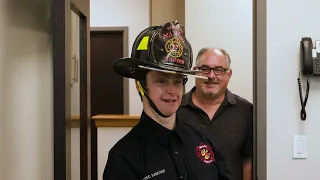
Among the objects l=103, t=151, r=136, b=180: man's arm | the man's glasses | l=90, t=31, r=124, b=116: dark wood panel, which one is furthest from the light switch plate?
l=90, t=31, r=124, b=116: dark wood panel

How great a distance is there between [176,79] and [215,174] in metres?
0.32

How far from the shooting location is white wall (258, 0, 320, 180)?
1.53m

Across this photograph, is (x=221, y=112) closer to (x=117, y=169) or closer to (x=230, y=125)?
(x=230, y=125)

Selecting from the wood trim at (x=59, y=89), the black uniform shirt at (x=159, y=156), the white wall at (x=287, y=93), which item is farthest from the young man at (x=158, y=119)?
the white wall at (x=287, y=93)

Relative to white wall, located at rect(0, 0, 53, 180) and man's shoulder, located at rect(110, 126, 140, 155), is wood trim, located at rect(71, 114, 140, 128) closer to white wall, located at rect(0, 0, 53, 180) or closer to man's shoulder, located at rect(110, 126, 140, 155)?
white wall, located at rect(0, 0, 53, 180)

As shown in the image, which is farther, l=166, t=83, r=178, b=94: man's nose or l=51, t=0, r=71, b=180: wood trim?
l=51, t=0, r=71, b=180: wood trim

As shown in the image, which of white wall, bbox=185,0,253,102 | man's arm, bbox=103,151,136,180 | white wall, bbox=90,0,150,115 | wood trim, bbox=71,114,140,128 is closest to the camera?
man's arm, bbox=103,151,136,180

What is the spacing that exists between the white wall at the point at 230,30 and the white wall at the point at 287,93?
1173mm

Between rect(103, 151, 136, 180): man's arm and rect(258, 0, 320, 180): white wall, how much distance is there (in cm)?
73

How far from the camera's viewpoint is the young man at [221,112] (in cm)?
176

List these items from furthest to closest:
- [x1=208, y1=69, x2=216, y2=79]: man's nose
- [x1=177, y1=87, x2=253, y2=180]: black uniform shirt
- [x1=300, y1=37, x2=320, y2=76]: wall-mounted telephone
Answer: [x1=208, y1=69, x2=216, y2=79]: man's nose → [x1=177, y1=87, x2=253, y2=180]: black uniform shirt → [x1=300, y1=37, x2=320, y2=76]: wall-mounted telephone

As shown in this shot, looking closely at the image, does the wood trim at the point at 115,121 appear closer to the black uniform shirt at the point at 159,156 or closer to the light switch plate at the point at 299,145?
the light switch plate at the point at 299,145

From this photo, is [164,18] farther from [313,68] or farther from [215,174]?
[215,174]

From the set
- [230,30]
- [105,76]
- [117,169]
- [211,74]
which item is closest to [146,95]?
[117,169]
